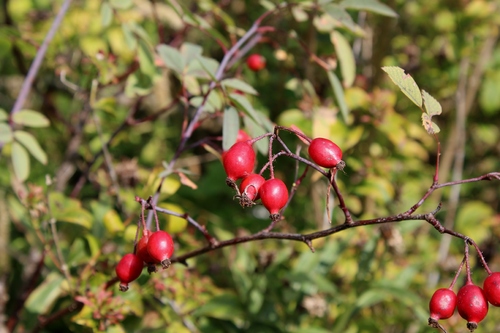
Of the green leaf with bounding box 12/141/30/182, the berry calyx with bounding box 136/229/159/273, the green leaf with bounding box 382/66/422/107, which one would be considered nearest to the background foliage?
the green leaf with bounding box 12/141/30/182

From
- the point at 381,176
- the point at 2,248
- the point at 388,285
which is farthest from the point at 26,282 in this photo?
Result: the point at 381,176

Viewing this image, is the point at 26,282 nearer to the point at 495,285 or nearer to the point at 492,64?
the point at 495,285

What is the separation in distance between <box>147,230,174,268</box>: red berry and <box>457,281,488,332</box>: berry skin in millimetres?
590

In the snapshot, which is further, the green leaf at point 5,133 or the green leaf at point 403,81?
the green leaf at point 5,133

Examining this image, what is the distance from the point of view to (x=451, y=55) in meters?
2.89

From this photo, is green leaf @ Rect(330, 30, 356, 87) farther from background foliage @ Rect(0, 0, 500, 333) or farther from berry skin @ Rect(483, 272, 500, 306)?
berry skin @ Rect(483, 272, 500, 306)

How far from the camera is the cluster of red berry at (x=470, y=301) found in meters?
1.08

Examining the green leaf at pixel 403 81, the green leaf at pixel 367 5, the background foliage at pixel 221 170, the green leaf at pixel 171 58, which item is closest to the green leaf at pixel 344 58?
the background foliage at pixel 221 170

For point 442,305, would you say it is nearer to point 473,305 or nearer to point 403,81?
point 473,305

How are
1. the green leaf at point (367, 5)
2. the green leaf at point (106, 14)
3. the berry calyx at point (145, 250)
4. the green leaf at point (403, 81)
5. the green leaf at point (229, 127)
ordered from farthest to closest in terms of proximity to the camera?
the green leaf at point (106, 14), the green leaf at point (367, 5), the green leaf at point (229, 127), the berry calyx at point (145, 250), the green leaf at point (403, 81)

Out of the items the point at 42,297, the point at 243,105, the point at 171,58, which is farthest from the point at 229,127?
the point at 42,297

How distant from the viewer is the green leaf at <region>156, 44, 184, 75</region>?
5.27ft

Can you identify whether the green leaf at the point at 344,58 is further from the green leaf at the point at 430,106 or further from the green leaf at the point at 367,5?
the green leaf at the point at 430,106

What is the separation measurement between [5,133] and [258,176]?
3.23 ft
